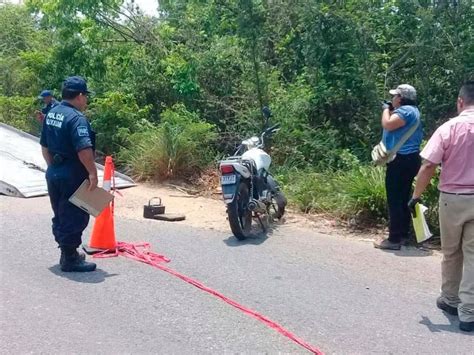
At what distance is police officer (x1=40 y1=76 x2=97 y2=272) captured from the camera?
240 inches

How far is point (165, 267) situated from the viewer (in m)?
6.53

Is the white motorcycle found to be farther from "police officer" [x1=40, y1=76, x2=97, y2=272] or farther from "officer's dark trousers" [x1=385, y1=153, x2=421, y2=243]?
"police officer" [x1=40, y1=76, x2=97, y2=272]

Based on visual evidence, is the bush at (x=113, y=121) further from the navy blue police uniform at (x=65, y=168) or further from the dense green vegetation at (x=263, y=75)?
the navy blue police uniform at (x=65, y=168)

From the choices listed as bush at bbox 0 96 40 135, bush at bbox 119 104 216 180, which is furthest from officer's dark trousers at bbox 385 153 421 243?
bush at bbox 0 96 40 135

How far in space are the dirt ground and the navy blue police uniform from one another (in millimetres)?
2432

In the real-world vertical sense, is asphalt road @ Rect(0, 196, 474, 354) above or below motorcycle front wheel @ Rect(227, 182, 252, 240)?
below

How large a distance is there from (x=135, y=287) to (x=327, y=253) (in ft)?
7.48

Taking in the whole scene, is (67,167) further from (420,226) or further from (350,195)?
(350,195)

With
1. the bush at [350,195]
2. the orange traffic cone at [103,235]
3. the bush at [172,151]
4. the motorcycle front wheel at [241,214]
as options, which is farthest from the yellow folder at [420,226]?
Result: the bush at [172,151]

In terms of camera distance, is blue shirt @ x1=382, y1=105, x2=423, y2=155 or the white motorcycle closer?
blue shirt @ x1=382, y1=105, x2=423, y2=155

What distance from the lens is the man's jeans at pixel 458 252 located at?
5.15 m

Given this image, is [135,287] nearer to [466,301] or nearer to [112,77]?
[466,301]

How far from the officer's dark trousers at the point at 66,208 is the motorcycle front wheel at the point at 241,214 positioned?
1.82 m

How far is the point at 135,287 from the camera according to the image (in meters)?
5.89
